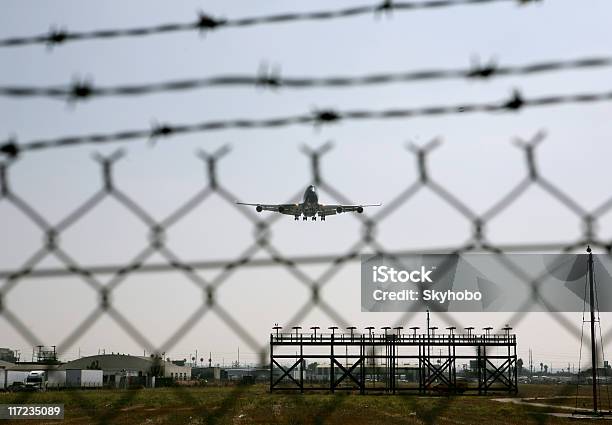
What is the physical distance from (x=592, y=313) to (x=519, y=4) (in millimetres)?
1183

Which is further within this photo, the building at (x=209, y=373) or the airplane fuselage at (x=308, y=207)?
the building at (x=209, y=373)

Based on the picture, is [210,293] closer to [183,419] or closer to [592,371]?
[592,371]

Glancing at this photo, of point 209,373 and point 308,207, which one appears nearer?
point 308,207

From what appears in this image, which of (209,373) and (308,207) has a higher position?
(308,207)

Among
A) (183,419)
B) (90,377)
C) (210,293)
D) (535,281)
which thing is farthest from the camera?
(90,377)

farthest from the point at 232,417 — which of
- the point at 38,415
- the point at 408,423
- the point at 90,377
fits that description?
the point at 90,377

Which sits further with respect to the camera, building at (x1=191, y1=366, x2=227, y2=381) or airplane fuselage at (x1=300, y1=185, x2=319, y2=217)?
building at (x1=191, y1=366, x2=227, y2=381)

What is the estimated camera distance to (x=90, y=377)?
6556 cm

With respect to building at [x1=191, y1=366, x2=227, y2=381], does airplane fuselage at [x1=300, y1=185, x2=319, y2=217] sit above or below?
above

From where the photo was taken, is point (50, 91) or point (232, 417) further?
point (232, 417)

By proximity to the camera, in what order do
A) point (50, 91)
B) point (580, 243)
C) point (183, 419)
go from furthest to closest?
1. point (183, 419)
2. point (50, 91)
3. point (580, 243)

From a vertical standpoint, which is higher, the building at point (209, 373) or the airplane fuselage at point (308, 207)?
the airplane fuselage at point (308, 207)

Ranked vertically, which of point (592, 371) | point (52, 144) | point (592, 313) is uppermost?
point (52, 144)

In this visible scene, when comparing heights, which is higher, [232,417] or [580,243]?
[580,243]
